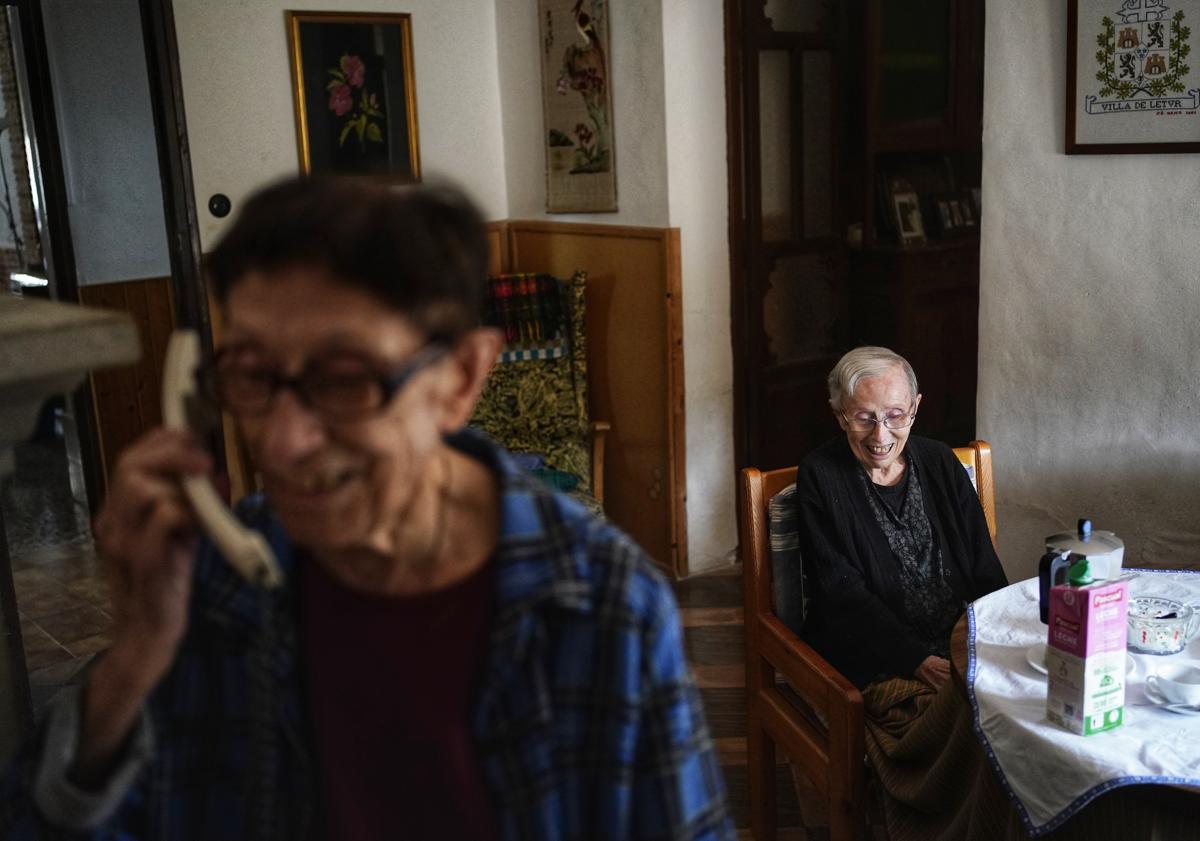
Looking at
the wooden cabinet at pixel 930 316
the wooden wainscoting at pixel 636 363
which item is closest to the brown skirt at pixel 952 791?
the wooden wainscoting at pixel 636 363

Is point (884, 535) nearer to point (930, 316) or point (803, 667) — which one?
point (803, 667)

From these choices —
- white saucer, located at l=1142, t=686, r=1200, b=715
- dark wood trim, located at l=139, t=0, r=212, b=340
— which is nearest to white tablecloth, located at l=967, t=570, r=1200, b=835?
white saucer, located at l=1142, t=686, r=1200, b=715

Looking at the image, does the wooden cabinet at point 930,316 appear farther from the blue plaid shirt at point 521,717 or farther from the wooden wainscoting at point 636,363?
the blue plaid shirt at point 521,717

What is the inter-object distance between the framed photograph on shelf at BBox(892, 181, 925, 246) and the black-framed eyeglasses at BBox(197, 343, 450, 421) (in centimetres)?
432

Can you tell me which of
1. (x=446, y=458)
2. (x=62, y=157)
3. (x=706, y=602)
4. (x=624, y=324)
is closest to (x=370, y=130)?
(x=624, y=324)

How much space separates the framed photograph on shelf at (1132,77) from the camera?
2.90 meters

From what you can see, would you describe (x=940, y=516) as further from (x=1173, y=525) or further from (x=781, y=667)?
(x=1173, y=525)

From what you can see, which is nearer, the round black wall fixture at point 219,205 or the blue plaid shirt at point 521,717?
the blue plaid shirt at point 521,717

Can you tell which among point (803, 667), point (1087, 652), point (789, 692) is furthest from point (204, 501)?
point (789, 692)

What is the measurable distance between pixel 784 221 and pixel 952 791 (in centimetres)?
284

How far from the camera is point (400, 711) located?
0.90 metres

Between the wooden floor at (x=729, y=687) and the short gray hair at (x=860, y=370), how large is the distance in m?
0.99

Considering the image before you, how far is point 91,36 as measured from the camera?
5.04m

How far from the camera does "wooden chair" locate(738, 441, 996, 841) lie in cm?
210
